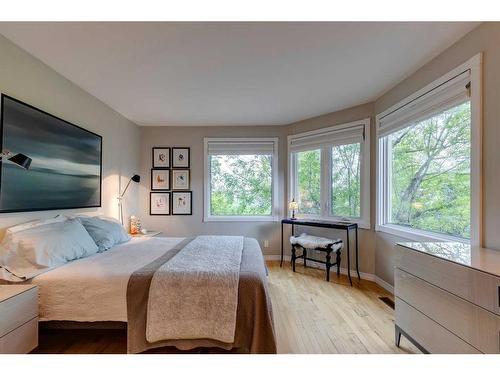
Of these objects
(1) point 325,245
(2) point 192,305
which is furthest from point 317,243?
(2) point 192,305

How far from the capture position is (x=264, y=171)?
4.40 meters

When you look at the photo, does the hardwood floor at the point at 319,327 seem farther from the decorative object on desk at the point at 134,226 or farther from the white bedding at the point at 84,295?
the decorative object on desk at the point at 134,226

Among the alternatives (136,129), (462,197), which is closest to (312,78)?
(462,197)

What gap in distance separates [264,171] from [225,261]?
2.61m

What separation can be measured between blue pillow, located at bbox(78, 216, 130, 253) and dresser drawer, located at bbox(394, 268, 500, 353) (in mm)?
2597

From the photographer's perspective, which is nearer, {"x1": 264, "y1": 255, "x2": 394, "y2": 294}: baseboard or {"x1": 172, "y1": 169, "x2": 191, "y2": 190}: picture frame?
{"x1": 264, "y1": 255, "x2": 394, "y2": 294}: baseboard

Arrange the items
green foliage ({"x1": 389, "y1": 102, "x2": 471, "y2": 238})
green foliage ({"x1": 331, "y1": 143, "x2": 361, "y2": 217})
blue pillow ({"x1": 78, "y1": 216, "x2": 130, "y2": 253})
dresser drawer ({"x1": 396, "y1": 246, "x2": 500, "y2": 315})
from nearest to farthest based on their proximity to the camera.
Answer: dresser drawer ({"x1": 396, "y1": 246, "x2": 500, "y2": 315}), green foliage ({"x1": 389, "y1": 102, "x2": 471, "y2": 238}), blue pillow ({"x1": 78, "y1": 216, "x2": 130, "y2": 253}), green foliage ({"x1": 331, "y1": 143, "x2": 361, "y2": 217})

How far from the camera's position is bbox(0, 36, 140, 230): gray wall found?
1.97m

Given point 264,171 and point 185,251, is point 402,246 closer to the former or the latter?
point 185,251

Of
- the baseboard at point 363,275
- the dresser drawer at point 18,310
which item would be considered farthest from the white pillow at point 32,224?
the baseboard at point 363,275

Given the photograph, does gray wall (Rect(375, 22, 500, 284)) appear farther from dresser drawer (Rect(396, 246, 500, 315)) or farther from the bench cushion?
the bench cushion

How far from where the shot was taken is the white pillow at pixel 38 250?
5.73 ft

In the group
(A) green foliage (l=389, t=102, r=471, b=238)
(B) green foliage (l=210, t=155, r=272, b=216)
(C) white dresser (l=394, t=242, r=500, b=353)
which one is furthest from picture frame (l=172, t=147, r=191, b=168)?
(C) white dresser (l=394, t=242, r=500, b=353)

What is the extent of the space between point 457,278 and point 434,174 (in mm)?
1388
